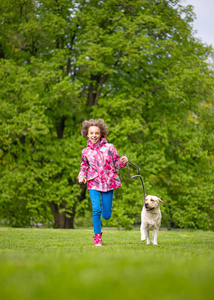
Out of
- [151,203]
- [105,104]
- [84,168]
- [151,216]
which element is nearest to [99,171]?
[84,168]

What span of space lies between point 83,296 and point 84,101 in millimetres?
16052

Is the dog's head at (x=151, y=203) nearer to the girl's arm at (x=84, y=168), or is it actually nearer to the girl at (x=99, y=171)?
the girl at (x=99, y=171)

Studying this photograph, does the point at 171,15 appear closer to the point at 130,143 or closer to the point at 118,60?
the point at 118,60

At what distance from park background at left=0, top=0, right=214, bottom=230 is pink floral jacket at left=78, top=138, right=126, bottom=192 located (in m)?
8.09

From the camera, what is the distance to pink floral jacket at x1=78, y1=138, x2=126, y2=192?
275 inches

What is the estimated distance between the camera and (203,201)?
54.5ft

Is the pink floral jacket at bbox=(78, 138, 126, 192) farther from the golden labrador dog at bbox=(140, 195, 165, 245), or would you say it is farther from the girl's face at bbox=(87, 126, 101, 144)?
the golden labrador dog at bbox=(140, 195, 165, 245)

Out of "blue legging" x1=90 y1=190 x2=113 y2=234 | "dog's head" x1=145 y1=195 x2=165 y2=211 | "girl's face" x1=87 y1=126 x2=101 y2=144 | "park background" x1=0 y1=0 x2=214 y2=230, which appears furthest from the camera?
"park background" x1=0 y1=0 x2=214 y2=230

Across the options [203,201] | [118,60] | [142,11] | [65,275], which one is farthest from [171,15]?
[65,275]

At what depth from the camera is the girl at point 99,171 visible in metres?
6.95

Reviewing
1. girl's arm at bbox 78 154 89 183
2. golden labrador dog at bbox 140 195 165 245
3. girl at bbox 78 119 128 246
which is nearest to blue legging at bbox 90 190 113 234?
girl at bbox 78 119 128 246

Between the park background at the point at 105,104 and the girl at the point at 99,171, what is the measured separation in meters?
8.05

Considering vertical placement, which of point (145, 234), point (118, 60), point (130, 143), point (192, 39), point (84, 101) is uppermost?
point (192, 39)

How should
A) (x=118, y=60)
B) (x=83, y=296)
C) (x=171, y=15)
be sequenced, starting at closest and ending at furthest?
(x=83, y=296) < (x=118, y=60) < (x=171, y=15)
